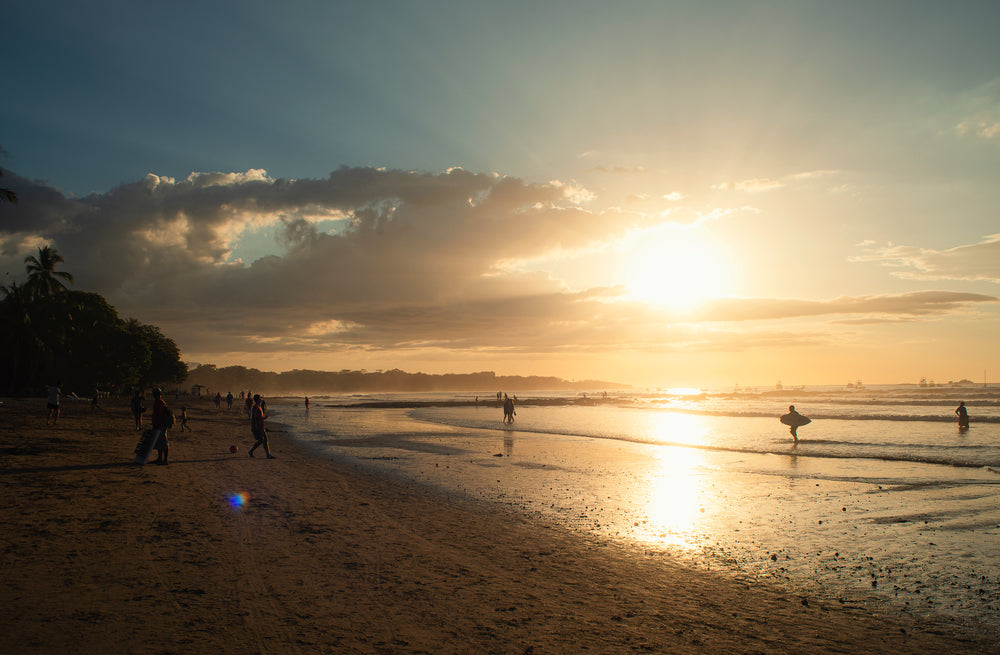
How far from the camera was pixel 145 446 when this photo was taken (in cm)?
1650

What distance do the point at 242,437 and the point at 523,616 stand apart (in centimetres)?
2883

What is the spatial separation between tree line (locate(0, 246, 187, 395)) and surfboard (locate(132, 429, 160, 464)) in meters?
44.0

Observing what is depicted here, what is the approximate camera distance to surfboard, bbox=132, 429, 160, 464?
16.3m

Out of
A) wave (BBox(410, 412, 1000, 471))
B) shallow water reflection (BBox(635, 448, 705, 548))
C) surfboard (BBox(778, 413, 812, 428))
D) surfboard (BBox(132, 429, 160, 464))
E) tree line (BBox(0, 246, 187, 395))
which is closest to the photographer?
shallow water reflection (BBox(635, 448, 705, 548))

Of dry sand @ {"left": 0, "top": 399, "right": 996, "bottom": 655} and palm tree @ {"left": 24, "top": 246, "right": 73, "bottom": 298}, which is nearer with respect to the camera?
dry sand @ {"left": 0, "top": 399, "right": 996, "bottom": 655}

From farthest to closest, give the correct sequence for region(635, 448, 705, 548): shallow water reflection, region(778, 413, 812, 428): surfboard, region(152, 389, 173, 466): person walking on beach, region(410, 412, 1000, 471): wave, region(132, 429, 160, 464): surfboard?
region(778, 413, 812, 428): surfboard → region(410, 412, 1000, 471): wave → region(152, 389, 173, 466): person walking on beach → region(132, 429, 160, 464): surfboard → region(635, 448, 705, 548): shallow water reflection

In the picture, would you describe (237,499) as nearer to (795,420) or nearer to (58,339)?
(795,420)

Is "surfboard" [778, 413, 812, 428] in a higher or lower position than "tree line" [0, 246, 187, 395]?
lower

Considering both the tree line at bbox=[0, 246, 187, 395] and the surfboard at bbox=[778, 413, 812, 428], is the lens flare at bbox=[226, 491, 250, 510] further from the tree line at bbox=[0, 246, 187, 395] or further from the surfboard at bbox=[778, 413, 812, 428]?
the tree line at bbox=[0, 246, 187, 395]

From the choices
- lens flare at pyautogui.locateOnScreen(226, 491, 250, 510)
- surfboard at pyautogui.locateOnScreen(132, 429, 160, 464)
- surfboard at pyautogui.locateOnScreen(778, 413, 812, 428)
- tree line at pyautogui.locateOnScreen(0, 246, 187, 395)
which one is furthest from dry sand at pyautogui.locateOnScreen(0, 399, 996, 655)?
tree line at pyautogui.locateOnScreen(0, 246, 187, 395)

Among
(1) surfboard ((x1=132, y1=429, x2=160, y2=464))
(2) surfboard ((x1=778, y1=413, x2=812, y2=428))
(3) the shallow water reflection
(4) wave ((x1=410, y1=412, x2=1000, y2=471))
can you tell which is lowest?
(4) wave ((x1=410, y1=412, x2=1000, y2=471))

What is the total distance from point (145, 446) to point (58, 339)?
51.8 metres

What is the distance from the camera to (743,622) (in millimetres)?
6613

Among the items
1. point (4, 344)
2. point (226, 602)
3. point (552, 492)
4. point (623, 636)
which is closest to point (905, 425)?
point (552, 492)
